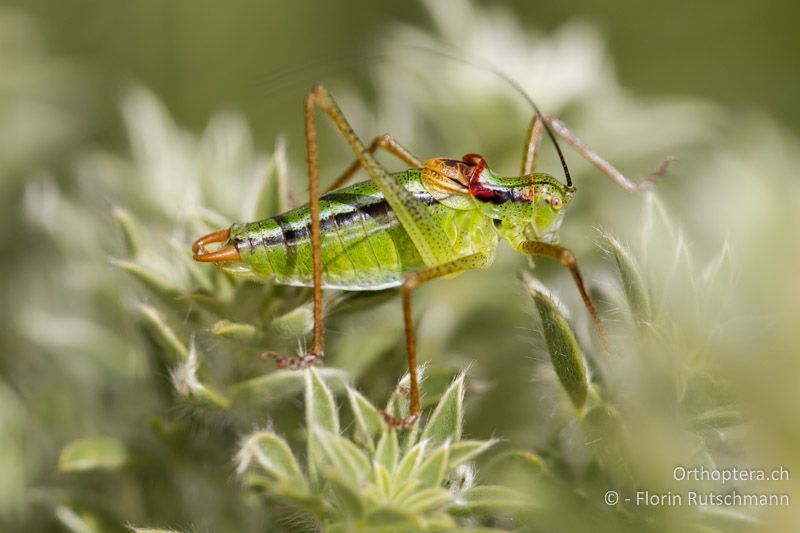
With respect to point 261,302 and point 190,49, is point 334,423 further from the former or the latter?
point 190,49

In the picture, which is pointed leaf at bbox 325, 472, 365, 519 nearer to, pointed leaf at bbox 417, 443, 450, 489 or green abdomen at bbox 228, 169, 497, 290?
pointed leaf at bbox 417, 443, 450, 489

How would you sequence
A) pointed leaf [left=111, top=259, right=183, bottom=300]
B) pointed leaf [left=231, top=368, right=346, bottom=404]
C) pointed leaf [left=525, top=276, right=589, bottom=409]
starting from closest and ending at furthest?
1. pointed leaf [left=525, top=276, right=589, bottom=409]
2. pointed leaf [left=231, top=368, right=346, bottom=404]
3. pointed leaf [left=111, top=259, right=183, bottom=300]

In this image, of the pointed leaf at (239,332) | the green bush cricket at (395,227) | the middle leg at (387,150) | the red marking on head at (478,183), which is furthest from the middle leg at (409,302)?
the middle leg at (387,150)

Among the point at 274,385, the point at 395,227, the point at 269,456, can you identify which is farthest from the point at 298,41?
the point at 269,456

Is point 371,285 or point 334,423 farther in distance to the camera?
point 371,285

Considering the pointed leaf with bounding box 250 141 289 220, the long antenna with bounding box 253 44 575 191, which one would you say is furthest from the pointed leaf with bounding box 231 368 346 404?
the long antenna with bounding box 253 44 575 191

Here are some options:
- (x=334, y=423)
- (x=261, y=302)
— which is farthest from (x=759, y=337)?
(x=261, y=302)
